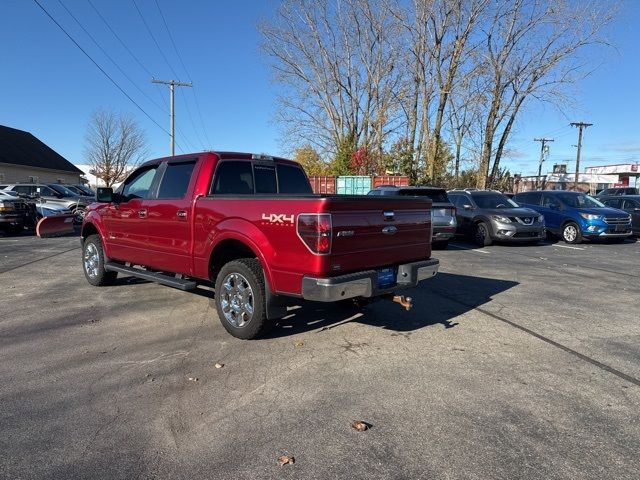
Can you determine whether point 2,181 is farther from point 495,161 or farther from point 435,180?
point 495,161

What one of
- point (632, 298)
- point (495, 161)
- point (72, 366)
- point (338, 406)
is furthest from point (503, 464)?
point (495, 161)

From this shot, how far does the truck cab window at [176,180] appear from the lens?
596 cm

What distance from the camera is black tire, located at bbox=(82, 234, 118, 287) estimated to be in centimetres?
784

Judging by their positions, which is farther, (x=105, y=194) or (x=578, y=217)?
(x=578, y=217)

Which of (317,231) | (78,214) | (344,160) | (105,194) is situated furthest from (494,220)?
(344,160)

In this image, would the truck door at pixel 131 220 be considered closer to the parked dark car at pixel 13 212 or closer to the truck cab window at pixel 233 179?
the truck cab window at pixel 233 179

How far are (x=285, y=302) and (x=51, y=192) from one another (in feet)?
73.0

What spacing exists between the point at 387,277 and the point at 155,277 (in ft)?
10.3

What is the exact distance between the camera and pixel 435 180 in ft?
105

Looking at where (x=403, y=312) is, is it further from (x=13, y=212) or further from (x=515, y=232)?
(x=13, y=212)

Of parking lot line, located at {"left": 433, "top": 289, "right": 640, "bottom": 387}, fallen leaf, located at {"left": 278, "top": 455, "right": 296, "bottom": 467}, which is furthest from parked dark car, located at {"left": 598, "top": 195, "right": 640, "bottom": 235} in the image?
fallen leaf, located at {"left": 278, "top": 455, "right": 296, "bottom": 467}

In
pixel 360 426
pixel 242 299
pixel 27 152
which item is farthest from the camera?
pixel 27 152

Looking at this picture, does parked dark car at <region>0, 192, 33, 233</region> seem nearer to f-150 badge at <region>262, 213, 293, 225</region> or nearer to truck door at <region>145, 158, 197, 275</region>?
truck door at <region>145, 158, 197, 275</region>

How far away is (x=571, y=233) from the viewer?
15.6 meters
